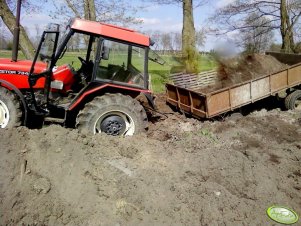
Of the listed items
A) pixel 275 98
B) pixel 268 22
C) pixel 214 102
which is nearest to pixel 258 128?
pixel 214 102

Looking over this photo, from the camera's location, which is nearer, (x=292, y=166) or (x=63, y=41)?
(x=292, y=166)

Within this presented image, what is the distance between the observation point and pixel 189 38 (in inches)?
615

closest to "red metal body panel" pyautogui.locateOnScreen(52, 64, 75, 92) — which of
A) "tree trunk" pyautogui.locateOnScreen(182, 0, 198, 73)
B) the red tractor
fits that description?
the red tractor

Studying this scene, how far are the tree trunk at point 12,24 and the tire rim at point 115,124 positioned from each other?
21.6 ft

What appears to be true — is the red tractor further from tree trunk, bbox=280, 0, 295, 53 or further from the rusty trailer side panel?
tree trunk, bbox=280, 0, 295, 53

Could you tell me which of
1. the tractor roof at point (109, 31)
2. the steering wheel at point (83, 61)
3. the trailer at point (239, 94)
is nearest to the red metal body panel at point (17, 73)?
the steering wheel at point (83, 61)

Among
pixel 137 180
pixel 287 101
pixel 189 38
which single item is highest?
pixel 189 38

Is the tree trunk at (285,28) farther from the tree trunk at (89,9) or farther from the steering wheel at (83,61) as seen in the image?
the steering wheel at (83,61)

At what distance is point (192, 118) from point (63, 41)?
13.6ft

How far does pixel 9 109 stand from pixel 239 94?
562 cm

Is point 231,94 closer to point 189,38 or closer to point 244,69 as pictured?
point 244,69

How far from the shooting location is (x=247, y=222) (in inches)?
169

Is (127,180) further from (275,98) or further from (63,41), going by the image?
(275,98)
